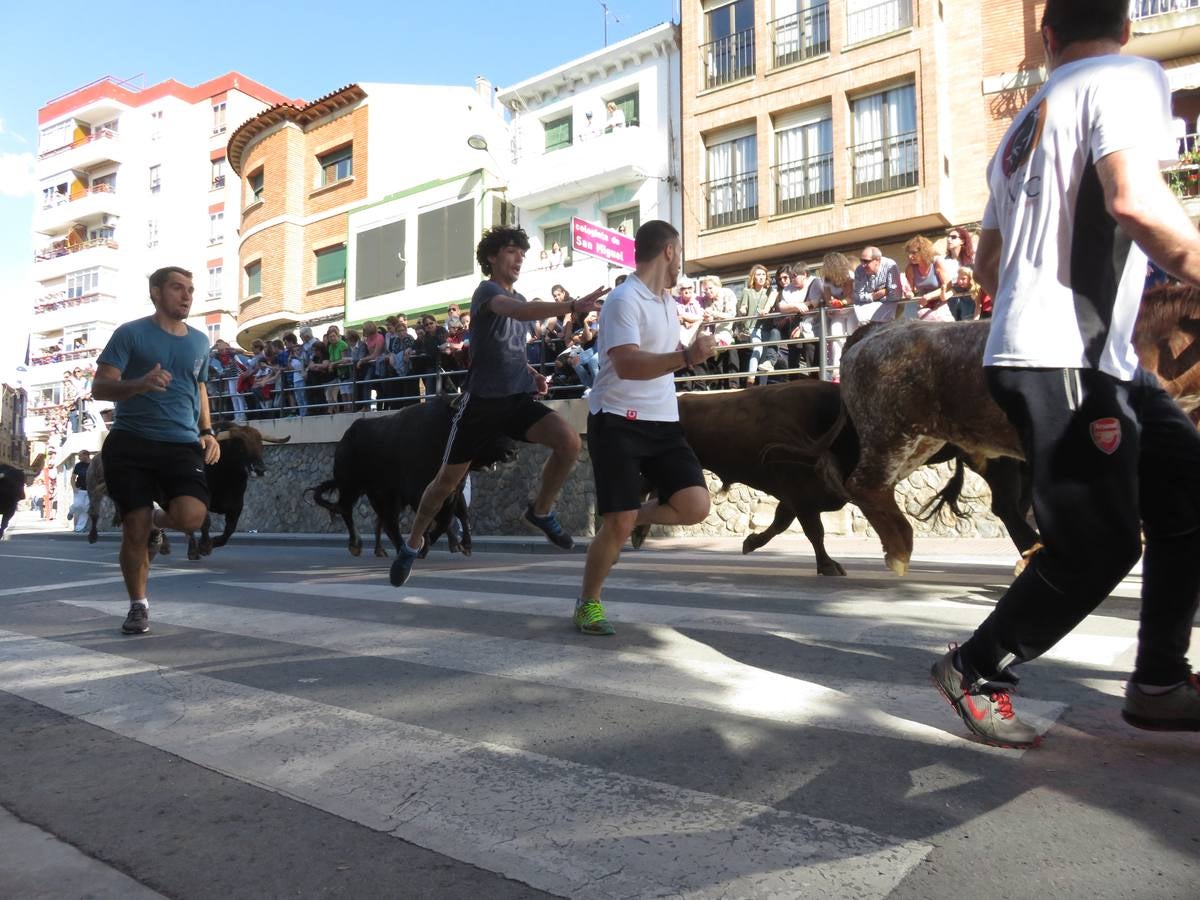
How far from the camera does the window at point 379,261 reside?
28312mm

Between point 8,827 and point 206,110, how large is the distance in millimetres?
54493

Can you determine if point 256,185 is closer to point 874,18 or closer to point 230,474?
point 874,18

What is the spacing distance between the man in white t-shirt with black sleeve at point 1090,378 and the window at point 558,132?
2410cm

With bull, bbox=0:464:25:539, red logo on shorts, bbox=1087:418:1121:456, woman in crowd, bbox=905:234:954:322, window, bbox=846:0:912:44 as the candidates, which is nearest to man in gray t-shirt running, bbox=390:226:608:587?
red logo on shorts, bbox=1087:418:1121:456

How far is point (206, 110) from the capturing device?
4912 centimetres

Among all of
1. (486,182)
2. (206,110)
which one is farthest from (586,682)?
(206,110)

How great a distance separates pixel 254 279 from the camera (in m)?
32.7

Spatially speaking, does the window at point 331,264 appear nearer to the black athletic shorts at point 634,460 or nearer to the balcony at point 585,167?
the balcony at point 585,167

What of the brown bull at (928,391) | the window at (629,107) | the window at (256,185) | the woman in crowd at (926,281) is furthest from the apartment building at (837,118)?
the window at (256,185)

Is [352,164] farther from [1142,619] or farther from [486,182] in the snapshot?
[1142,619]

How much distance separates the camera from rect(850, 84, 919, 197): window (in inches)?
728

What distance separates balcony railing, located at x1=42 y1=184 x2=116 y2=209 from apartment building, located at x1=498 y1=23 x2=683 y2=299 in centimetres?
3546

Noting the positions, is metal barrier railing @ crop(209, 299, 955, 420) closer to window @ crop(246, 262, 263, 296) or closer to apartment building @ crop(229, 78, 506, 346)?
apartment building @ crop(229, 78, 506, 346)

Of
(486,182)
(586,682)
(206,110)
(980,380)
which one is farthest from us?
(206,110)
